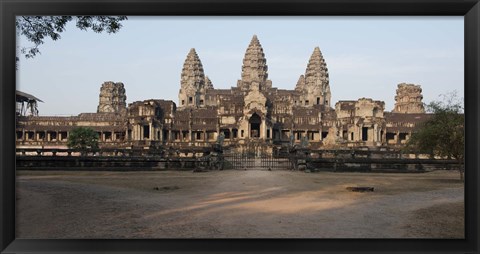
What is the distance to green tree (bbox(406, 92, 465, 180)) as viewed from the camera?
54.9 feet

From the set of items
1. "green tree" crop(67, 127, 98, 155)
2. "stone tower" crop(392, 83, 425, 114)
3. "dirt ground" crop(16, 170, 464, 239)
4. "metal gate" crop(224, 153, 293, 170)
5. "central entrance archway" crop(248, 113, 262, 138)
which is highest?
"stone tower" crop(392, 83, 425, 114)

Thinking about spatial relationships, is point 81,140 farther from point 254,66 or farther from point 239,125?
point 254,66

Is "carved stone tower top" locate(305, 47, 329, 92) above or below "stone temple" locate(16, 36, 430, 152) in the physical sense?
above

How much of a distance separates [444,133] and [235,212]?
1263 cm

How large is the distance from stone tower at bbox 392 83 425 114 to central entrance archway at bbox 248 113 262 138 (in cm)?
3217

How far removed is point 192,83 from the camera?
7919 cm

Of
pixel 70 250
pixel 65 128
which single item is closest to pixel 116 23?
pixel 70 250

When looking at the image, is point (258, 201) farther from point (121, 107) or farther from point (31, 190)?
point (121, 107)

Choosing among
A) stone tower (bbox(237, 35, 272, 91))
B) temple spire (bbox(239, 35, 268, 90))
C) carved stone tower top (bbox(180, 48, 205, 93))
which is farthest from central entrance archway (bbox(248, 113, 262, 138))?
carved stone tower top (bbox(180, 48, 205, 93))

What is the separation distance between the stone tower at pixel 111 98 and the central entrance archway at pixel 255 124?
2980 cm

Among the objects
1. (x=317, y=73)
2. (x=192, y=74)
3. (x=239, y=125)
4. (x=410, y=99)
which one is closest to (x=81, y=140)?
(x=239, y=125)

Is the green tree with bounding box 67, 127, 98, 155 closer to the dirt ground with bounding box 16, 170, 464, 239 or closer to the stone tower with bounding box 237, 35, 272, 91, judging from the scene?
the dirt ground with bounding box 16, 170, 464, 239

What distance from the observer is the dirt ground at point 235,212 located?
7.18 meters
